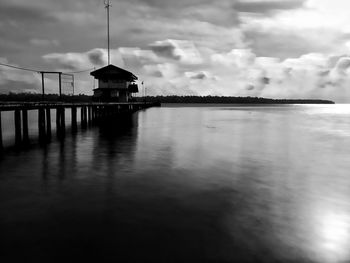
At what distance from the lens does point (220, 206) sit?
424 inches

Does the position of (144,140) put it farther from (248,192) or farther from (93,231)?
(93,231)

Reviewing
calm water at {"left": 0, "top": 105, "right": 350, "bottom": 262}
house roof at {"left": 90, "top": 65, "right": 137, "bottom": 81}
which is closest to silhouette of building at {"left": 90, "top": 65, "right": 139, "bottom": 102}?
house roof at {"left": 90, "top": 65, "right": 137, "bottom": 81}

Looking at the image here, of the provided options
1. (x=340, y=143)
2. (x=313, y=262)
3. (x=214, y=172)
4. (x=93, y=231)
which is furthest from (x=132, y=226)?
(x=340, y=143)

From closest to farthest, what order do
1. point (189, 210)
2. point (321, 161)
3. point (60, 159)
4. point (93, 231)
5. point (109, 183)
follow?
1. point (93, 231)
2. point (189, 210)
3. point (109, 183)
4. point (60, 159)
5. point (321, 161)

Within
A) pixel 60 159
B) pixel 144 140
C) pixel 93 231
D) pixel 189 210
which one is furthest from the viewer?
pixel 144 140

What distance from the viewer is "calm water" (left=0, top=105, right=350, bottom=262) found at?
24.5 ft

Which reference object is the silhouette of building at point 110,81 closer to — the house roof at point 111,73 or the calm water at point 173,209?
the house roof at point 111,73

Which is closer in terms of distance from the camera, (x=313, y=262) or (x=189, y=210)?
(x=313, y=262)

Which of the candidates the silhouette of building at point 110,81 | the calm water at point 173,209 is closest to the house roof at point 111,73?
the silhouette of building at point 110,81

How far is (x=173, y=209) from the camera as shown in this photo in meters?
10.4

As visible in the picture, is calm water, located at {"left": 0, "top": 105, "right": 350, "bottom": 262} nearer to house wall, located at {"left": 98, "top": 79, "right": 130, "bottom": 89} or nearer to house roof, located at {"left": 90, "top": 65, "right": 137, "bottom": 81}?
house roof, located at {"left": 90, "top": 65, "right": 137, "bottom": 81}

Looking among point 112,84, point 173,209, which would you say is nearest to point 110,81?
point 112,84

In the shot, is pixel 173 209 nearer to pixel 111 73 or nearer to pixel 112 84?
pixel 111 73

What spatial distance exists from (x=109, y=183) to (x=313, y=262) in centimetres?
919
